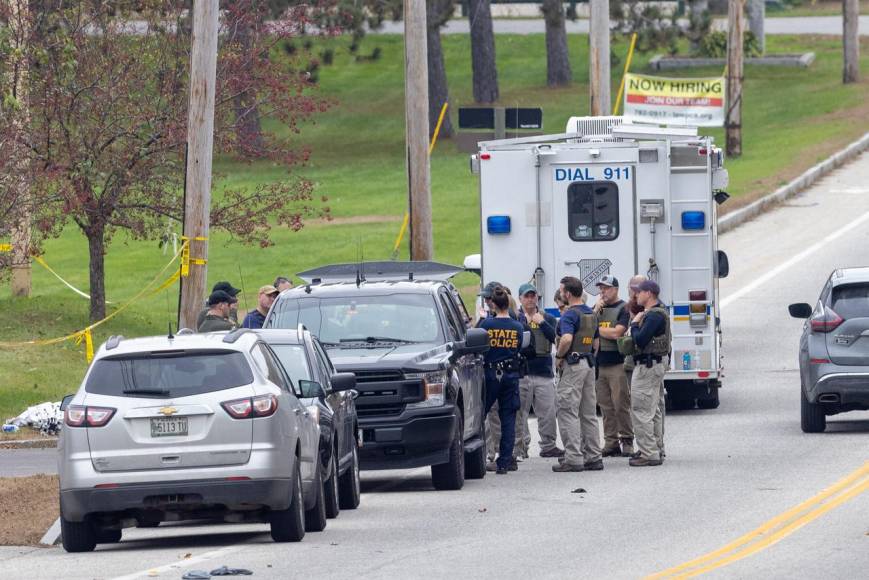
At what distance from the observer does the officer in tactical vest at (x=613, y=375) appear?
18.3 meters

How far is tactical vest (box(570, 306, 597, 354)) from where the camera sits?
17.6 m

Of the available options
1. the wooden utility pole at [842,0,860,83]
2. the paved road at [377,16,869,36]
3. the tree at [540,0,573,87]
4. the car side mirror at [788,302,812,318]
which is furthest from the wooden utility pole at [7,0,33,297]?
the paved road at [377,16,869,36]

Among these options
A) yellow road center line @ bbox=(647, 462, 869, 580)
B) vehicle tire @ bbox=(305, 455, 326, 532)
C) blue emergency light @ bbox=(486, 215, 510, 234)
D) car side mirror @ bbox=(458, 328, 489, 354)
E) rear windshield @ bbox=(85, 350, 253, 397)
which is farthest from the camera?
blue emergency light @ bbox=(486, 215, 510, 234)

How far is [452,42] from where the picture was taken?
74938 millimetres

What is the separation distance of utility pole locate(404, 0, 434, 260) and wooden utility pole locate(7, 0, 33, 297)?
215 inches

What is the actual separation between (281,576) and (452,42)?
2534 inches

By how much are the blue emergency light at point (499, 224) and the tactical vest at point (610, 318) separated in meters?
3.90

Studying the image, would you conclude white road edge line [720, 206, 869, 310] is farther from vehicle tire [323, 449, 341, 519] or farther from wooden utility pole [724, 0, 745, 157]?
vehicle tire [323, 449, 341, 519]

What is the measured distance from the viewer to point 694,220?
21.9 metres

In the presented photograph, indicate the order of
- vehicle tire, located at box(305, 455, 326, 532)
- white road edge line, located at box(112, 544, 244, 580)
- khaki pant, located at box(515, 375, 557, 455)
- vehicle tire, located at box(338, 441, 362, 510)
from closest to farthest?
white road edge line, located at box(112, 544, 244, 580) < vehicle tire, located at box(305, 455, 326, 532) < vehicle tire, located at box(338, 441, 362, 510) < khaki pant, located at box(515, 375, 557, 455)

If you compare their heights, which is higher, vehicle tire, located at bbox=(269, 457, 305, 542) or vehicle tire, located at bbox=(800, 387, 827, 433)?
vehicle tire, located at bbox=(269, 457, 305, 542)

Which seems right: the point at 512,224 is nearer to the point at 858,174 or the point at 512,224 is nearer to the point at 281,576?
the point at 281,576

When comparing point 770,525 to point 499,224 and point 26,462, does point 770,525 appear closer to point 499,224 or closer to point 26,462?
point 26,462

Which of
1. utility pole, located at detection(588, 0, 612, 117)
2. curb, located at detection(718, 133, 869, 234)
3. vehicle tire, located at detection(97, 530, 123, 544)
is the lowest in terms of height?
vehicle tire, located at detection(97, 530, 123, 544)
